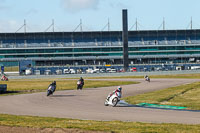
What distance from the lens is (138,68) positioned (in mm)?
130250

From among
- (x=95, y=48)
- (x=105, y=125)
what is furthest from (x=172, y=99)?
(x=95, y=48)

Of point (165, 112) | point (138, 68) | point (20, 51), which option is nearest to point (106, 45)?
point (138, 68)

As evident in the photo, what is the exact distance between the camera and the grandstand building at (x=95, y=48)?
14250cm

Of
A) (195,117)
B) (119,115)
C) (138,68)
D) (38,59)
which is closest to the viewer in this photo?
(195,117)

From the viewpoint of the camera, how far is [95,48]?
144 m

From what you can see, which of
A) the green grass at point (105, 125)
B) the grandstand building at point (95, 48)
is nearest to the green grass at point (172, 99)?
the green grass at point (105, 125)

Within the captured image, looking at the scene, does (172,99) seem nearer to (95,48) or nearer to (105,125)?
(105,125)

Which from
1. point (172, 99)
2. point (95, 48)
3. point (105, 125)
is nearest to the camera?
point (105, 125)

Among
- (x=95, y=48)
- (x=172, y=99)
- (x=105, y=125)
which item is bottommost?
(x=172, y=99)

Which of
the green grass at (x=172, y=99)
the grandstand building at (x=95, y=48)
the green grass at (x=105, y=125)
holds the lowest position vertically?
the green grass at (x=172, y=99)

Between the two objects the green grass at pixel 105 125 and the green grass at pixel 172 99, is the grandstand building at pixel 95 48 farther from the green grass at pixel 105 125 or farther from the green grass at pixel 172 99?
the green grass at pixel 105 125

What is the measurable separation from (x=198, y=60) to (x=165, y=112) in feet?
410

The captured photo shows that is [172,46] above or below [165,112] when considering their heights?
above

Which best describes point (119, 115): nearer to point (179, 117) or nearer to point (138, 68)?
point (179, 117)
